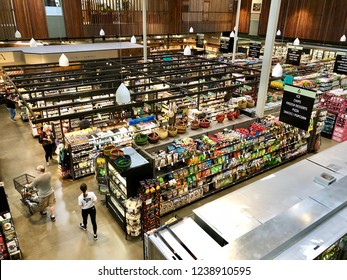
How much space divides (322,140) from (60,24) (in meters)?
15.0

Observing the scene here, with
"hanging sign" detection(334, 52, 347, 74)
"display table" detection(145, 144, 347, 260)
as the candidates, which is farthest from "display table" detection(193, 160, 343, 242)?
Result: "hanging sign" detection(334, 52, 347, 74)

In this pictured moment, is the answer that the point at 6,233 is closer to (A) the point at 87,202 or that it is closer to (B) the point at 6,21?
(A) the point at 87,202

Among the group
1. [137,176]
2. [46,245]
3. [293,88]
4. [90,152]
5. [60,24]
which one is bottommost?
[46,245]

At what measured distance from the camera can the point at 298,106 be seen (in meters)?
6.50

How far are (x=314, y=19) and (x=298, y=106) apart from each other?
15965 millimetres

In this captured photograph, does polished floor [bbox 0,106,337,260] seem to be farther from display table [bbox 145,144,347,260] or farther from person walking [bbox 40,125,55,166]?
display table [bbox 145,144,347,260]

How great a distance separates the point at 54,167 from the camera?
9.43m

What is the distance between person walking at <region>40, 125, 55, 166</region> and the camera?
30.3 ft

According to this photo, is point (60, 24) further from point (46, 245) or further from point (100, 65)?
point (46, 245)

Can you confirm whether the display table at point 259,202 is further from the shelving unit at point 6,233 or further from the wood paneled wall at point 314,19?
the wood paneled wall at point 314,19

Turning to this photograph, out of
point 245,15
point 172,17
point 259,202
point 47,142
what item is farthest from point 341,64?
point 47,142

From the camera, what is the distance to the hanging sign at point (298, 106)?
626 centimetres

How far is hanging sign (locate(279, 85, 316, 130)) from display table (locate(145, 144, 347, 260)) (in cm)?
152
